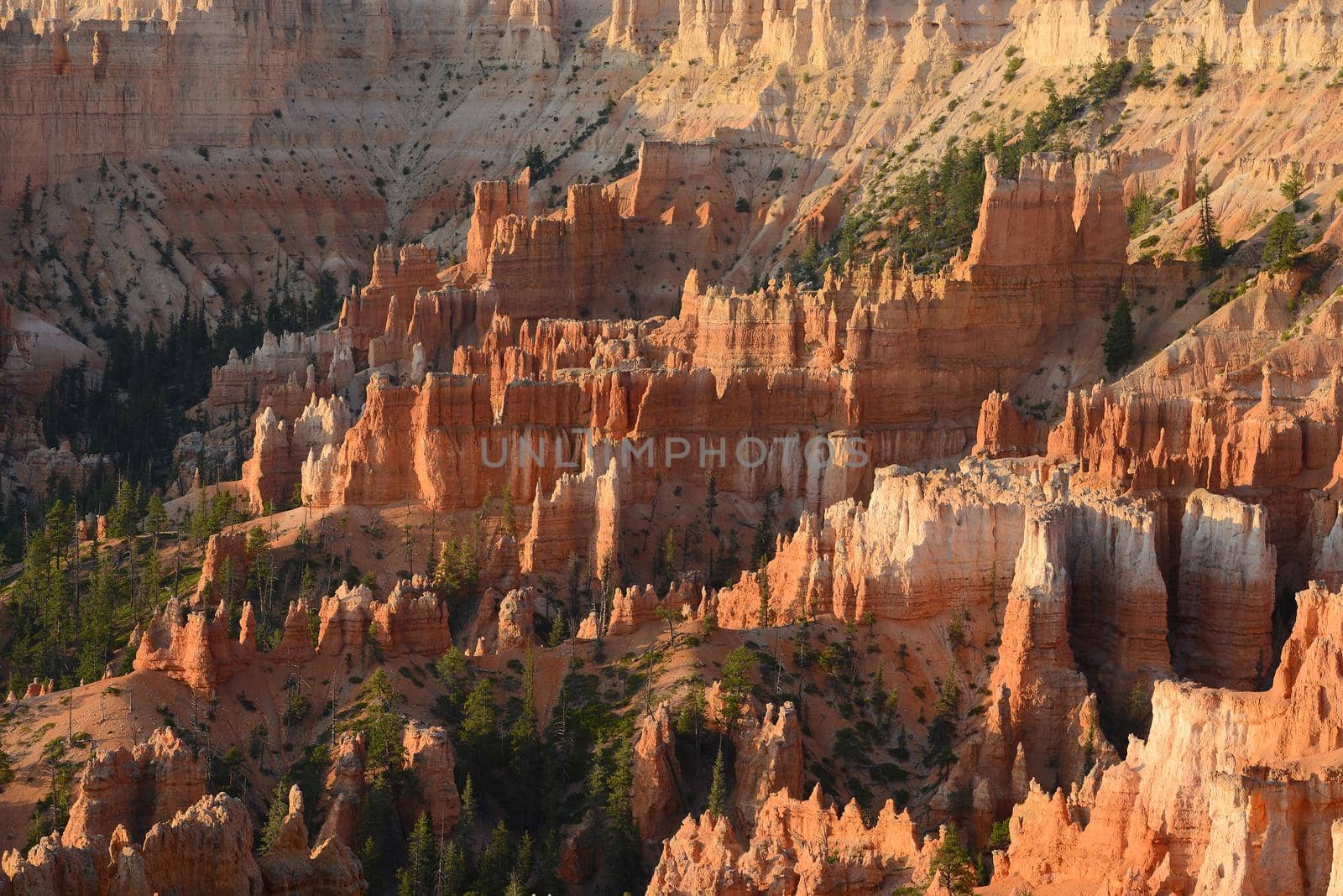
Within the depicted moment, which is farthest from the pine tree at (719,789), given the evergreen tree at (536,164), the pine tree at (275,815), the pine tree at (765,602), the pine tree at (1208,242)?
the evergreen tree at (536,164)

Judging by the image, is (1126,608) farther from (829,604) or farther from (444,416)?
(444,416)

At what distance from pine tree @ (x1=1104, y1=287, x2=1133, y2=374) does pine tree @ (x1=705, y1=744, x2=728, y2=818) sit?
3389cm

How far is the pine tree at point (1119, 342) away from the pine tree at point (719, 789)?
33.9 meters

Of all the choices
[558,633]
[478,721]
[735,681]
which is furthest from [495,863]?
[558,633]

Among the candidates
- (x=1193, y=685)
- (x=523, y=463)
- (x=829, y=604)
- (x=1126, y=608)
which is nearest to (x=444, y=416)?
(x=523, y=463)

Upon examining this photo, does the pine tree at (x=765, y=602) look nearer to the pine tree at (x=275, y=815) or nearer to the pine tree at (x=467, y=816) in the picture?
the pine tree at (x=467, y=816)

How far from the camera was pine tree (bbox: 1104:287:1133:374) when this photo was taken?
107562mm

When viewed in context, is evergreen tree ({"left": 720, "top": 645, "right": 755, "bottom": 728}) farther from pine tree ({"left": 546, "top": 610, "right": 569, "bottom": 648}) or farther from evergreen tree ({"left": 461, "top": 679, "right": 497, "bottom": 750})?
pine tree ({"left": 546, "top": 610, "right": 569, "bottom": 648})

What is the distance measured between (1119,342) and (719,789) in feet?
121

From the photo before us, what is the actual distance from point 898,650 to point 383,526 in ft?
78.8

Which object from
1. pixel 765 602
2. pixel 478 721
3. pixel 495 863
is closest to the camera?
pixel 495 863

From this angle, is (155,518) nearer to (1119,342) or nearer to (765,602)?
(765,602)

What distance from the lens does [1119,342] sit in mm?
107500

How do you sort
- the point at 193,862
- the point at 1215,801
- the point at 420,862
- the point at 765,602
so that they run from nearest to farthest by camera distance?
the point at 1215,801, the point at 193,862, the point at 420,862, the point at 765,602
